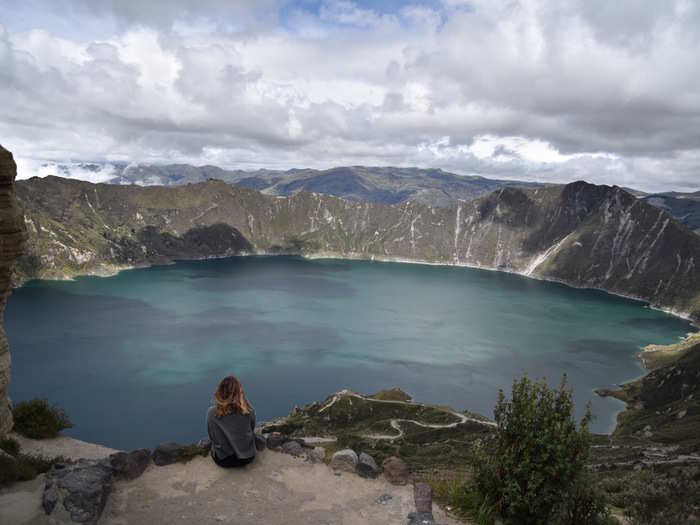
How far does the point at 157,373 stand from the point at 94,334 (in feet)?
134

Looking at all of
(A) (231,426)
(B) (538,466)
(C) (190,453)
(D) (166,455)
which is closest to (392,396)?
(C) (190,453)

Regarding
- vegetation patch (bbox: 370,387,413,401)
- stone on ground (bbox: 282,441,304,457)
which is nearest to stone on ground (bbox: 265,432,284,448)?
stone on ground (bbox: 282,441,304,457)

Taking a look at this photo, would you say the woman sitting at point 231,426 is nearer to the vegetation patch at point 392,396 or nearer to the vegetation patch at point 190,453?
the vegetation patch at point 190,453

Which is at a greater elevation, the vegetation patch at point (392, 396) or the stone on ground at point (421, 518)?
the stone on ground at point (421, 518)

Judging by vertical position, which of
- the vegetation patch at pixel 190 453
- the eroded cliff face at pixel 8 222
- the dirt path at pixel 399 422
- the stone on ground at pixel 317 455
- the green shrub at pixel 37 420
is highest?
the eroded cliff face at pixel 8 222

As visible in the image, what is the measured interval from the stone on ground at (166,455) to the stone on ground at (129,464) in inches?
17.7

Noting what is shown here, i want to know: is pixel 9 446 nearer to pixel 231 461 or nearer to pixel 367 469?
pixel 231 461

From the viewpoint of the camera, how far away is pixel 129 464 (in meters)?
15.0

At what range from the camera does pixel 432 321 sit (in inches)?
6373

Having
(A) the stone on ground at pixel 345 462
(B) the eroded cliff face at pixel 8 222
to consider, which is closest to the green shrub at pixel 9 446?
(B) the eroded cliff face at pixel 8 222

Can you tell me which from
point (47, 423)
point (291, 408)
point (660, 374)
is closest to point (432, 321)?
point (660, 374)

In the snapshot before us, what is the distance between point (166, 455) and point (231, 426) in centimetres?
273

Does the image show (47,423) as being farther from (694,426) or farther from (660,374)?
(660,374)

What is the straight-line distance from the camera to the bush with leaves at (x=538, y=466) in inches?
477
